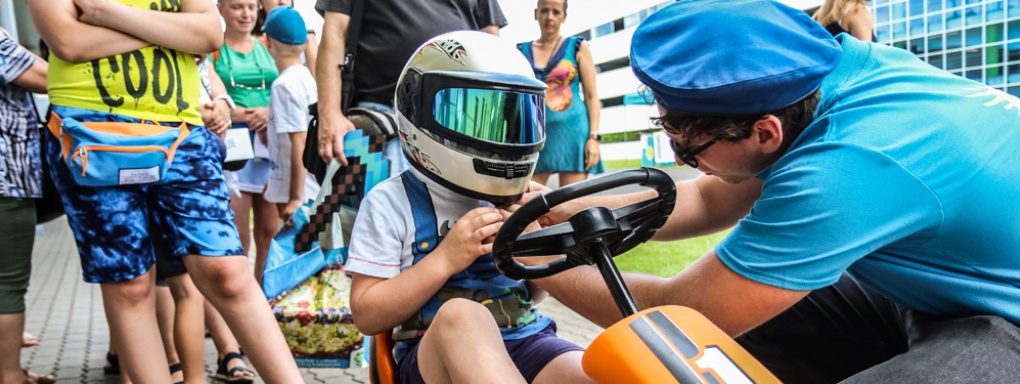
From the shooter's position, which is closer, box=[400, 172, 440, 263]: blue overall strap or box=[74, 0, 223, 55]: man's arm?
box=[400, 172, 440, 263]: blue overall strap

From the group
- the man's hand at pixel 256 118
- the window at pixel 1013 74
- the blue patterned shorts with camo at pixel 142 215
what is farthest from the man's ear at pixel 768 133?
the man's hand at pixel 256 118

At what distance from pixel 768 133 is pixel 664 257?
4.65 m

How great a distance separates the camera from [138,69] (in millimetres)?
2328

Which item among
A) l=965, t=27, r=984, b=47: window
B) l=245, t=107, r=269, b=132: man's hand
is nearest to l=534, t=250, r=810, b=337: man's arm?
l=965, t=27, r=984, b=47: window

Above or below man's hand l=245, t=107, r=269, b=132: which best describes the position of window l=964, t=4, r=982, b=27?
above

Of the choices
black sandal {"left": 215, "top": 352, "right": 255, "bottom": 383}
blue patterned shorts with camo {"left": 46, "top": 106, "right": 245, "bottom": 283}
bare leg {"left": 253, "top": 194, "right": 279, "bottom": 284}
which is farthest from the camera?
bare leg {"left": 253, "top": 194, "right": 279, "bottom": 284}

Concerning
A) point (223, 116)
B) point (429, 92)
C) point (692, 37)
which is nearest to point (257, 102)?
point (223, 116)

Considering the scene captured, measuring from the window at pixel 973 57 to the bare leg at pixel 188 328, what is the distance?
3.24 metres

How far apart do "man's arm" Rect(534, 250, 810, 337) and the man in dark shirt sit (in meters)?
1.39

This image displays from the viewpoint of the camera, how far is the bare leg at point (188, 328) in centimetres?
278

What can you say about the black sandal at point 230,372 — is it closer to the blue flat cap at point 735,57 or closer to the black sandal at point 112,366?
the black sandal at point 112,366

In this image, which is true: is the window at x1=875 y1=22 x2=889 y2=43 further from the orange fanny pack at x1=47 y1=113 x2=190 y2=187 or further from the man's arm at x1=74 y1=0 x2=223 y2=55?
the orange fanny pack at x1=47 y1=113 x2=190 y2=187

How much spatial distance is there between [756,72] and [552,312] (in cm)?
359

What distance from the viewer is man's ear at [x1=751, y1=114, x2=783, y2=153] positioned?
1.49 m
